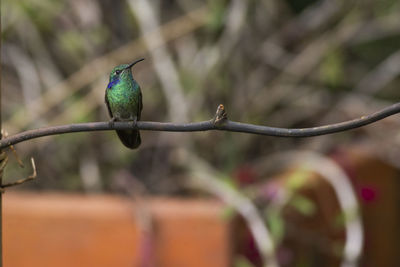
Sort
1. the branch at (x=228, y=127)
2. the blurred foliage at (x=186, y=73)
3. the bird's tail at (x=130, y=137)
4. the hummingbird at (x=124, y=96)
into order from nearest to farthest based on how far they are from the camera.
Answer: the branch at (x=228, y=127) → the bird's tail at (x=130, y=137) → the hummingbird at (x=124, y=96) → the blurred foliage at (x=186, y=73)

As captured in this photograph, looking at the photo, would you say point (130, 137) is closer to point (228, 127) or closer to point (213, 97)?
point (228, 127)

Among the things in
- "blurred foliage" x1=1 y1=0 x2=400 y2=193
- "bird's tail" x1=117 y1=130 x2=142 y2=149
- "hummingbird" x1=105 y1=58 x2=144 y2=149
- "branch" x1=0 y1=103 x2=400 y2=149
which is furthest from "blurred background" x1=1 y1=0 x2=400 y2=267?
"branch" x1=0 y1=103 x2=400 y2=149

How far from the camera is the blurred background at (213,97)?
6.00 ft

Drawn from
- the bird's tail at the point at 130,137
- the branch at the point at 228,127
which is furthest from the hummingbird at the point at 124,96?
the branch at the point at 228,127

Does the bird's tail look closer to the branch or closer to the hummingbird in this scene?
the hummingbird

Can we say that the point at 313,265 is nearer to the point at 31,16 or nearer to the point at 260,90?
the point at 260,90

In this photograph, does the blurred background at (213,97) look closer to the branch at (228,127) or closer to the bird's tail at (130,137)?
the bird's tail at (130,137)

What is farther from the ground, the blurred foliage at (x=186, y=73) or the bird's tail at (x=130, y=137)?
the blurred foliage at (x=186, y=73)

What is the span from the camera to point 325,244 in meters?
1.66

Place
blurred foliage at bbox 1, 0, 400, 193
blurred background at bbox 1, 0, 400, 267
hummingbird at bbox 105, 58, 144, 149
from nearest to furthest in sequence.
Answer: hummingbird at bbox 105, 58, 144, 149, blurred background at bbox 1, 0, 400, 267, blurred foliage at bbox 1, 0, 400, 193

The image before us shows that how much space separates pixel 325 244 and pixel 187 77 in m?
0.79

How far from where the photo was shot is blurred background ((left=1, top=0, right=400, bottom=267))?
183cm

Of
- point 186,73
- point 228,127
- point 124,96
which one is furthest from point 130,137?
point 186,73

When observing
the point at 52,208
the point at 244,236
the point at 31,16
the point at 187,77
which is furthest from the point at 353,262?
the point at 31,16
